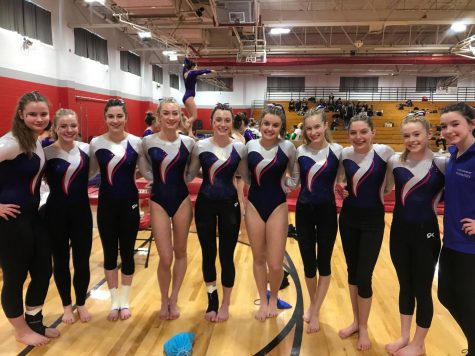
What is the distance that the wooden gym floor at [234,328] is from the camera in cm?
277

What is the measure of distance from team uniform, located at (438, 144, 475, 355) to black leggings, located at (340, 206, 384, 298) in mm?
484

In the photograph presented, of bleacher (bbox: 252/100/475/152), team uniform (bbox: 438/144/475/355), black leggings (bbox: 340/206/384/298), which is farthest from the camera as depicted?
bleacher (bbox: 252/100/475/152)

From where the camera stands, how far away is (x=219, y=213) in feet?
9.51

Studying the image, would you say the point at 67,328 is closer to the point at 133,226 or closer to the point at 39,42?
the point at 133,226

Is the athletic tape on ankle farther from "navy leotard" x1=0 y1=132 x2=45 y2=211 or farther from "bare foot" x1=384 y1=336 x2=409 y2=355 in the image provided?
"bare foot" x1=384 y1=336 x2=409 y2=355

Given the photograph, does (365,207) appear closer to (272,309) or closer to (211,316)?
(272,309)

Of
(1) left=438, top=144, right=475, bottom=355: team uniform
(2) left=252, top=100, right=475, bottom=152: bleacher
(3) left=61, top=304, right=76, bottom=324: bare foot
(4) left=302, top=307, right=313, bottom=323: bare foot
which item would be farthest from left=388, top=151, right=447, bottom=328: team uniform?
(2) left=252, top=100, right=475, bottom=152: bleacher

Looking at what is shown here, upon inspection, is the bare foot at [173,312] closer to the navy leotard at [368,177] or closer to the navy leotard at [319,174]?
the navy leotard at [319,174]

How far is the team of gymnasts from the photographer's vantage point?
2.48 meters

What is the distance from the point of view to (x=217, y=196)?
9.45 ft

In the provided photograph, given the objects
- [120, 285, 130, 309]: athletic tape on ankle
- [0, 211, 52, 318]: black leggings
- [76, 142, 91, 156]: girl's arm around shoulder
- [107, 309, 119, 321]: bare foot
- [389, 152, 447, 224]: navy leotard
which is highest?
[76, 142, 91, 156]: girl's arm around shoulder

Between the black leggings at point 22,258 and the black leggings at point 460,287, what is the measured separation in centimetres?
273

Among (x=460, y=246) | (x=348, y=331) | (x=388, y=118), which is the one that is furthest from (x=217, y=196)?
(x=388, y=118)

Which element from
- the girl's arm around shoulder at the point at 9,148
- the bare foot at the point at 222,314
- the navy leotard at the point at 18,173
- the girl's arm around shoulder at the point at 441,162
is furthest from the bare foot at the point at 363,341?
the girl's arm around shoulder at the point at 9,148
